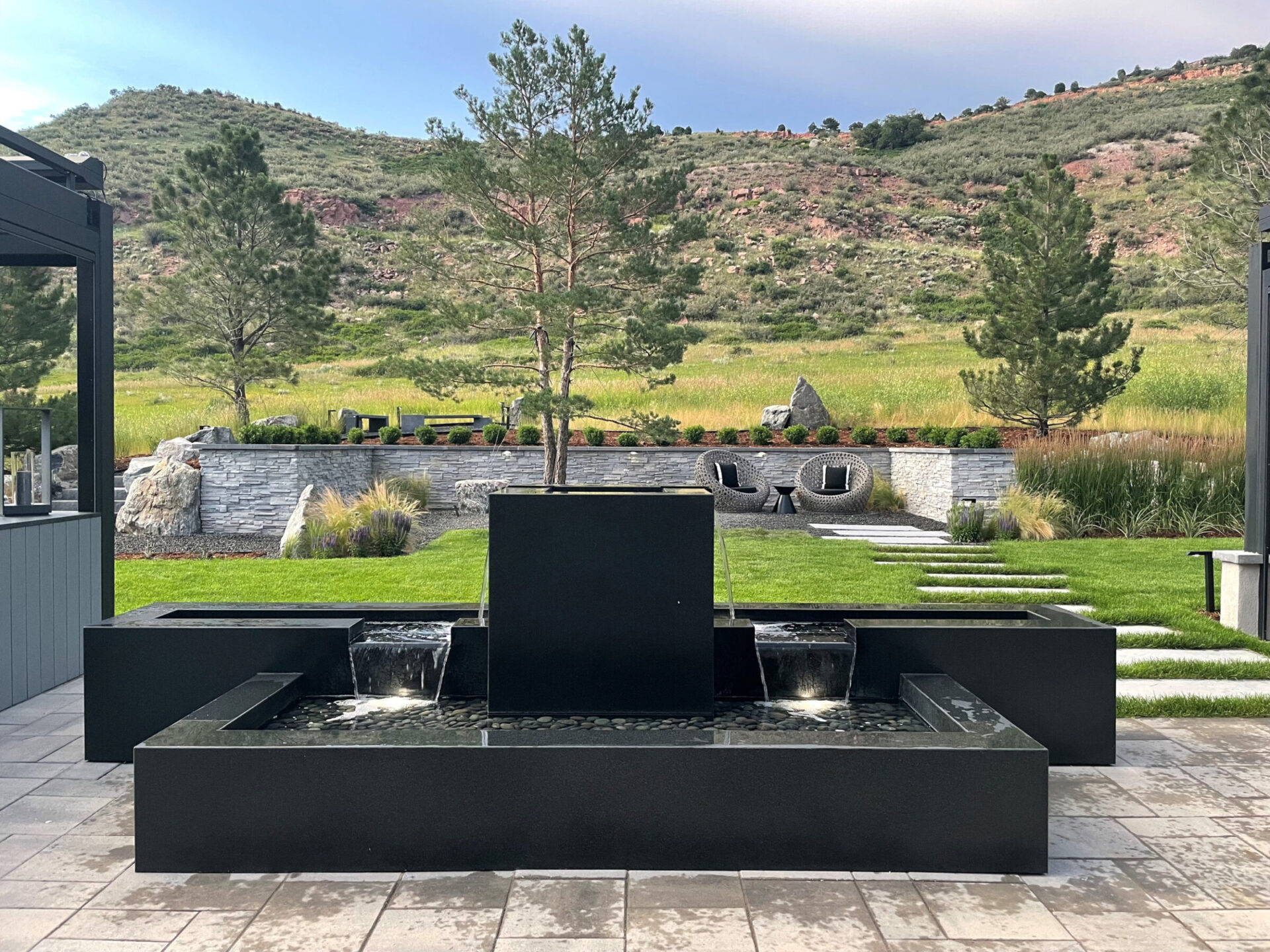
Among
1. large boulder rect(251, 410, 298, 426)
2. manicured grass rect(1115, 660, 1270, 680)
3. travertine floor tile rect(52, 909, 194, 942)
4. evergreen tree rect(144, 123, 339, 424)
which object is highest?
evergreen tree rect(144, 123, 339, 424)

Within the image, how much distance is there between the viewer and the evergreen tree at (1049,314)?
587 inches

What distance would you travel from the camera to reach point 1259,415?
6.39 meters

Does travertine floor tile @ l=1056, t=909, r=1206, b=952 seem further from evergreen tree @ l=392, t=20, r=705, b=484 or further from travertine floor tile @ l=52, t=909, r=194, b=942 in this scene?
evergreen tree @ l=392, t=20, r=705, b=484

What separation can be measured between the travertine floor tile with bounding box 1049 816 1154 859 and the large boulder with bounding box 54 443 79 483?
5.64 meters

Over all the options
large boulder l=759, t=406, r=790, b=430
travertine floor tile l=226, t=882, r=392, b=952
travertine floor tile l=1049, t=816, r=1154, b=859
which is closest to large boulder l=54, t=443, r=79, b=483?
travertine floor tile l=226, t=882, r=392, b=952

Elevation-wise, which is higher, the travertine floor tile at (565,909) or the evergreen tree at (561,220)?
the evergreen tree at (561,220)

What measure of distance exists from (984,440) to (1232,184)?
24.3 feet

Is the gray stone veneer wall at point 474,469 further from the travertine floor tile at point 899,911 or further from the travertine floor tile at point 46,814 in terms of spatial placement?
the travertine floor tile at point 899,911

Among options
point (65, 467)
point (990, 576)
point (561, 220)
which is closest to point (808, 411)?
point (561, 220)

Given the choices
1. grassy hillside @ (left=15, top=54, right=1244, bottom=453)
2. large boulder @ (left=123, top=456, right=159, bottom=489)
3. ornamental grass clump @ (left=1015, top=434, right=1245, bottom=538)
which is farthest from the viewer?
grassy hillside @ (left=15, top=54, right=1244, bottom=453)

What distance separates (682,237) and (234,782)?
11.9 m

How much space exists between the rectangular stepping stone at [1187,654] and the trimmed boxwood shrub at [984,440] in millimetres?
7913

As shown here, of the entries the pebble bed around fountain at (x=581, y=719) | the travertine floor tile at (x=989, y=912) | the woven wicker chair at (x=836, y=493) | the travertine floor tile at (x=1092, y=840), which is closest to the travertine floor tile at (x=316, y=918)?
the pebble bed around fountain at (x=581, y=719)

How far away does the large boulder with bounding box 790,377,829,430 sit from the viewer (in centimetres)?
1781
